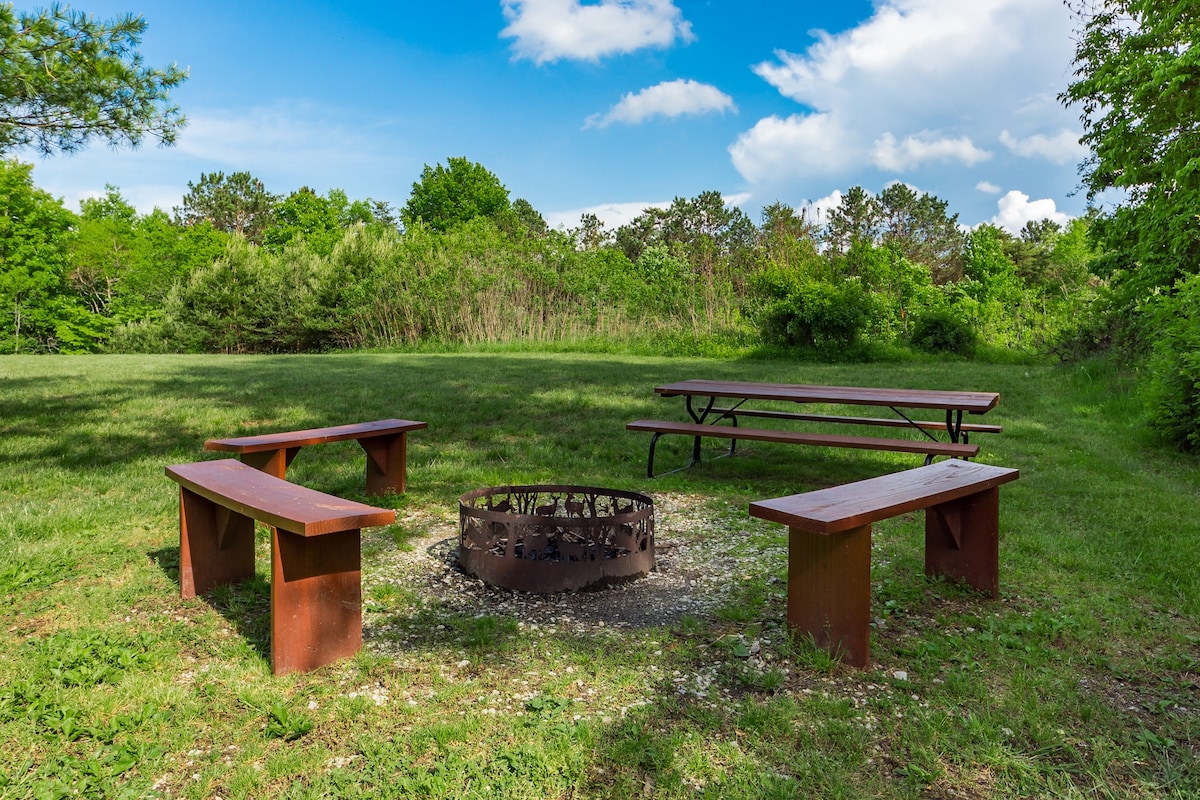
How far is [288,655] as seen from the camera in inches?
93.4

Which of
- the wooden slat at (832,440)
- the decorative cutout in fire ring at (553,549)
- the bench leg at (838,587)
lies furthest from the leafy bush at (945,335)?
the bench leg at (838,587)

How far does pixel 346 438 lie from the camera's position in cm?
432

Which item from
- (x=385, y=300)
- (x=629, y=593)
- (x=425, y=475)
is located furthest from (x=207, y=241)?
(x=629, y=593)

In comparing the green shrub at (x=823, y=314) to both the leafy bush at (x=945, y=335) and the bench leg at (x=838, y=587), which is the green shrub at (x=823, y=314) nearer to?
the leafy bush at (x=945, y=335)

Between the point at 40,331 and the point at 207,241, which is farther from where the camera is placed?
the point at 207,241

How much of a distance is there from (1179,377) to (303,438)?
6.59m

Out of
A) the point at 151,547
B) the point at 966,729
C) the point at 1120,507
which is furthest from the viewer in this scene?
the point at 1120,507

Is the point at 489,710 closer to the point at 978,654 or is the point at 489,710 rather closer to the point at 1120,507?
the point at 978,654

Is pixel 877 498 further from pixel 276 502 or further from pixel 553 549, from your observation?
pixel 276 502

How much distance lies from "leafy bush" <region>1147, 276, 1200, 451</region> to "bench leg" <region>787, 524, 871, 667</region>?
482cm

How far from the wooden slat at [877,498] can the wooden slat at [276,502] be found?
1262 millimetres

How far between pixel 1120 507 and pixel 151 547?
17.5 ft

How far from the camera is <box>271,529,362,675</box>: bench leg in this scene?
7.73 feet

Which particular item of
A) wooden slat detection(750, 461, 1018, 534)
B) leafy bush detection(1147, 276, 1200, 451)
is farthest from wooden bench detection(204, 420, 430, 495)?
leafy bush detection(1147, 276, 1200, 451)
